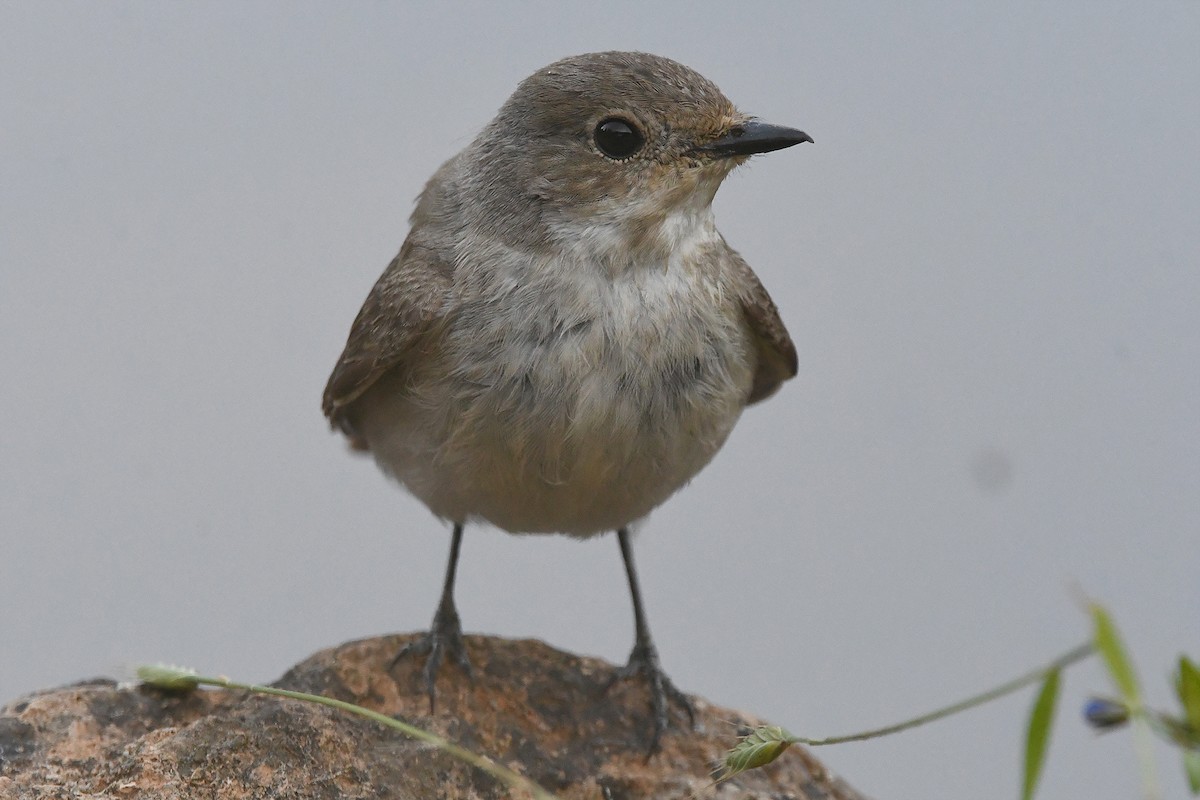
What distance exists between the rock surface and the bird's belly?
1.98ft

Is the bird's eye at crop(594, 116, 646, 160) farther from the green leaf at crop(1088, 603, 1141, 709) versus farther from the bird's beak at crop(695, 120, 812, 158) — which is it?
the green leaf at crop(1088, 603, 1141, 709)

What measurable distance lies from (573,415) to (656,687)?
3.94 feet

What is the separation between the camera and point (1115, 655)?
163 centimetres

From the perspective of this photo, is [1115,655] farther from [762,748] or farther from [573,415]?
[573,415]

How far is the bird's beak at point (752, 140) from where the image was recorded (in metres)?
4.02

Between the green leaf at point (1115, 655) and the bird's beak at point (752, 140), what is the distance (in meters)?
2.60

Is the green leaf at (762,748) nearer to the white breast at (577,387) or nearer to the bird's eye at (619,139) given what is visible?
the white breast at (577,387)

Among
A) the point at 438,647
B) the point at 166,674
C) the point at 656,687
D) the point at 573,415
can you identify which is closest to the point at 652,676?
the point at 656,687

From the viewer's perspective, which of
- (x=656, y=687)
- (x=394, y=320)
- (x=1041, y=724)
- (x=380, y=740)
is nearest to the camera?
(x=1041, y=724)

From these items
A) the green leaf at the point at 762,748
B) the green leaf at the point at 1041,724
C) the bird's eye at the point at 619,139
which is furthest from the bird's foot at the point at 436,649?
the green leaf at the point at 1041,724

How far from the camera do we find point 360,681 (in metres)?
4.33

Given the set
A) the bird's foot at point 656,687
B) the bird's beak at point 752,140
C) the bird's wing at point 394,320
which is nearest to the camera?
the bird's beak at point 752,140

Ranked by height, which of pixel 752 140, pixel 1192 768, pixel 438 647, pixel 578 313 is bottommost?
pixel 1192 768

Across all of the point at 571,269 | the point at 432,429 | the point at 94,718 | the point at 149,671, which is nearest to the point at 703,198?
the point at 571,269
